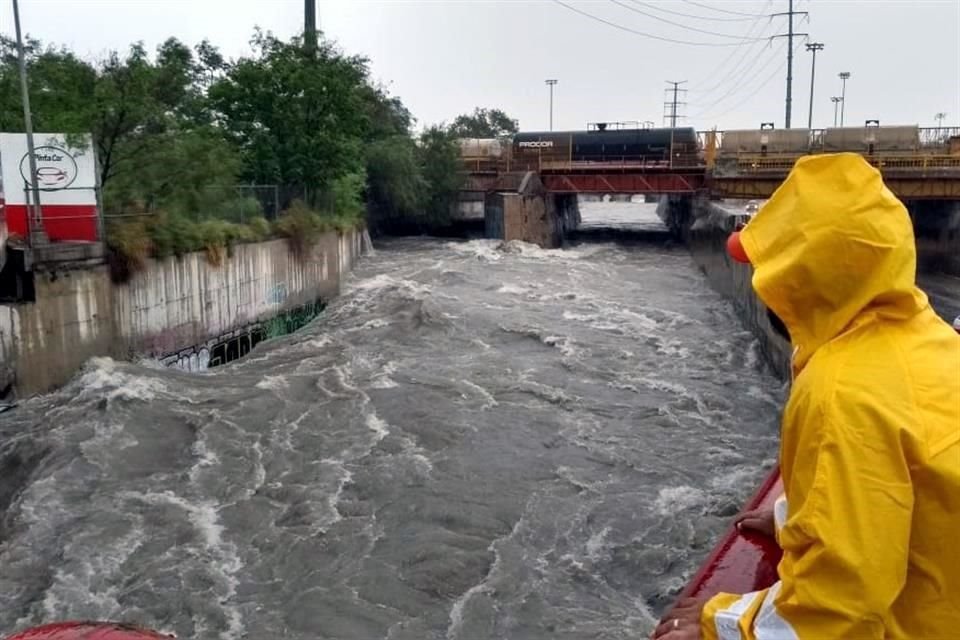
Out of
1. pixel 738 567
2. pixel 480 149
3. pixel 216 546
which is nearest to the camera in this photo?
pixel 738 567

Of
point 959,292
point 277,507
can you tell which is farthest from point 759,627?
point 959,292

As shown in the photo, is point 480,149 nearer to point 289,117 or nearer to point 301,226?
point 289,117

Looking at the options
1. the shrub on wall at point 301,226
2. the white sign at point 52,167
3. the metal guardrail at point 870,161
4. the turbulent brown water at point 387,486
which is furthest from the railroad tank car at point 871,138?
the white sign at point 52,167

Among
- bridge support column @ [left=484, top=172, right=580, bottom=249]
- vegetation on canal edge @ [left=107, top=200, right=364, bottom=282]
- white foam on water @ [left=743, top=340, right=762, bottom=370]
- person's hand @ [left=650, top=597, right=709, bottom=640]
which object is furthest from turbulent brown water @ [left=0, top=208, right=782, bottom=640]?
bridge support column @ [left=484, top=172, right=580, bottom=249]

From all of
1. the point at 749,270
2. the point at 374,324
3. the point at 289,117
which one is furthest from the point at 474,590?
the point at 289,117

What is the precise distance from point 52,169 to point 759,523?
15320mm

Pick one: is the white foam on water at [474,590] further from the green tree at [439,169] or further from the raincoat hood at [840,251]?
the green tree at [439,169]

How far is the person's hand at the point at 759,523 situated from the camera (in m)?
3.57

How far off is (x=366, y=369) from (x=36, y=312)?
19.2 feet

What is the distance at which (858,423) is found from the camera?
1.78 meters

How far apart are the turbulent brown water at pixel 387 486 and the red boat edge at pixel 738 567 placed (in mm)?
4653

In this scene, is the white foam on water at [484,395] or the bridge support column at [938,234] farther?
the bridge support column at [938,234]

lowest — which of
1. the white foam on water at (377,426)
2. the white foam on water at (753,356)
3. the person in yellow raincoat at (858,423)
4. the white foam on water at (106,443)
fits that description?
the white foam on water at (753,356)

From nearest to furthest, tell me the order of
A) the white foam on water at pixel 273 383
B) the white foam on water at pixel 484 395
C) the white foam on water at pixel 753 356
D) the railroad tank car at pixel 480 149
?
1. the white foam on water at pixel 484 395
2. the white foam on water at pixel 273 383
3. the white foam on water at pixel 753 356
4. the railroad tank car at pixel 480 149
